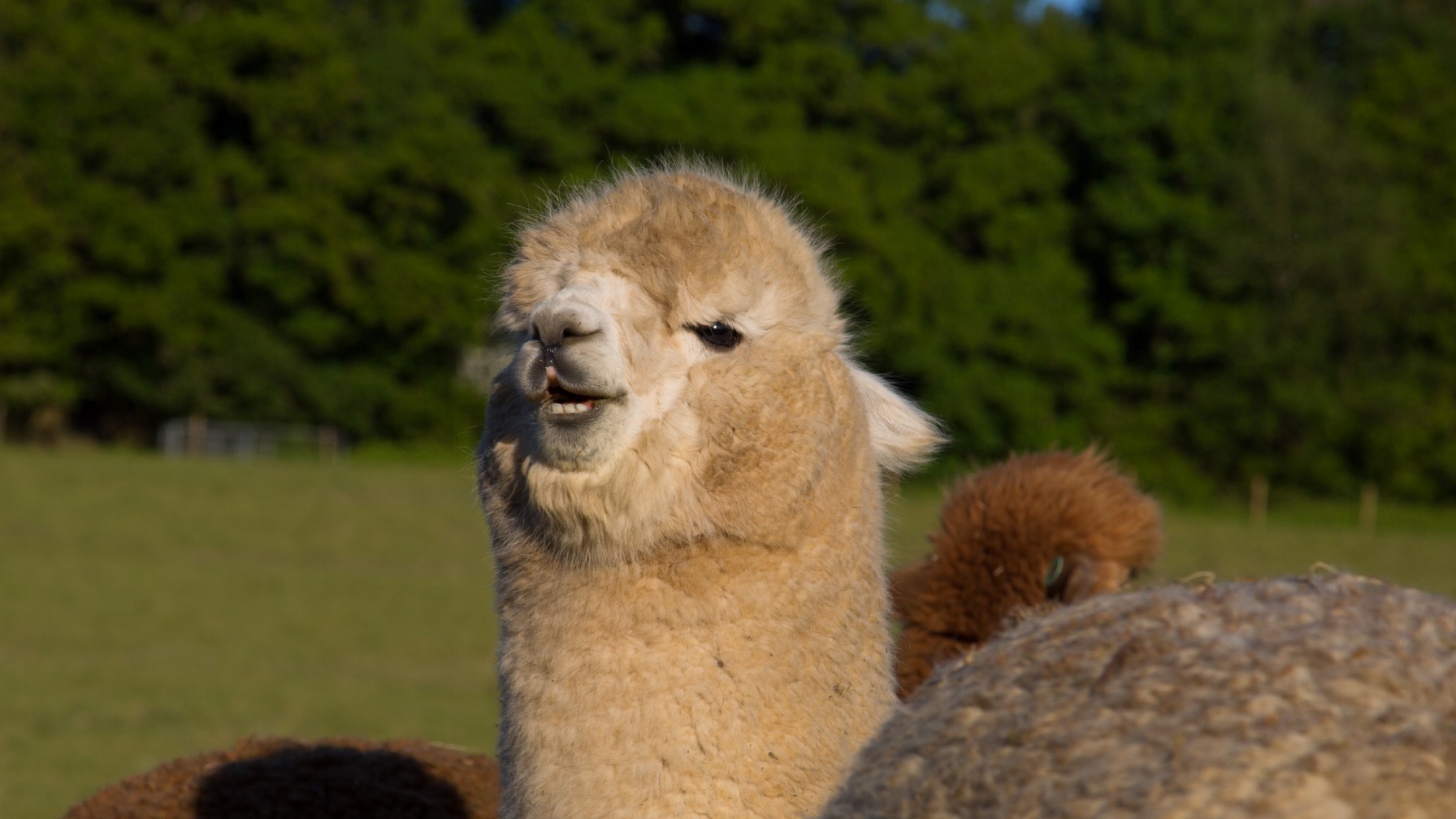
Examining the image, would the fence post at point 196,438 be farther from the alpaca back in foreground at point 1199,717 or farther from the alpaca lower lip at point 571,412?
the alpaca back in foreground at point 1199,717

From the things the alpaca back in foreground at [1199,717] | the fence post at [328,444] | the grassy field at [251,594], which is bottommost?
the fence post at [328,444]

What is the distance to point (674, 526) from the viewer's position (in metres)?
2.56

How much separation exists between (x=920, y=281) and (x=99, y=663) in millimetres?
26647

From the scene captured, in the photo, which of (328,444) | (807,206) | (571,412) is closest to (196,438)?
(328,444)

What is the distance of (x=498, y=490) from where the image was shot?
2.73m

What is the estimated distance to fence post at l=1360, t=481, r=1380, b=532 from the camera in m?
32.3

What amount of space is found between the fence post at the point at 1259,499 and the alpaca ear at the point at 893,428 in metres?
30.4

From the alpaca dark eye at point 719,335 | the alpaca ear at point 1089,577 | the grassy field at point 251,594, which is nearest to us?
the alpaca dark eye at point 719,335

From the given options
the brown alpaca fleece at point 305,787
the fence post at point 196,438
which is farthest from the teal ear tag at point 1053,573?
the fence post at point 196,438

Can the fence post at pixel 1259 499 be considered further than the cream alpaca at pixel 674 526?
Yes

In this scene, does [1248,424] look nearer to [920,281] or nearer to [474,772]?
[920,281]

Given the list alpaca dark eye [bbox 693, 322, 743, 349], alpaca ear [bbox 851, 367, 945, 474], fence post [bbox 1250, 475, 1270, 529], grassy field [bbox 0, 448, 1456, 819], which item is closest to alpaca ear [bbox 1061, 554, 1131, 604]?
grassy field [bbox 0, 448, 1456, 819]

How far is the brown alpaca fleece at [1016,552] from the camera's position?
14.4ft

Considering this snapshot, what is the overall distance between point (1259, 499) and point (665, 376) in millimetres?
35025
